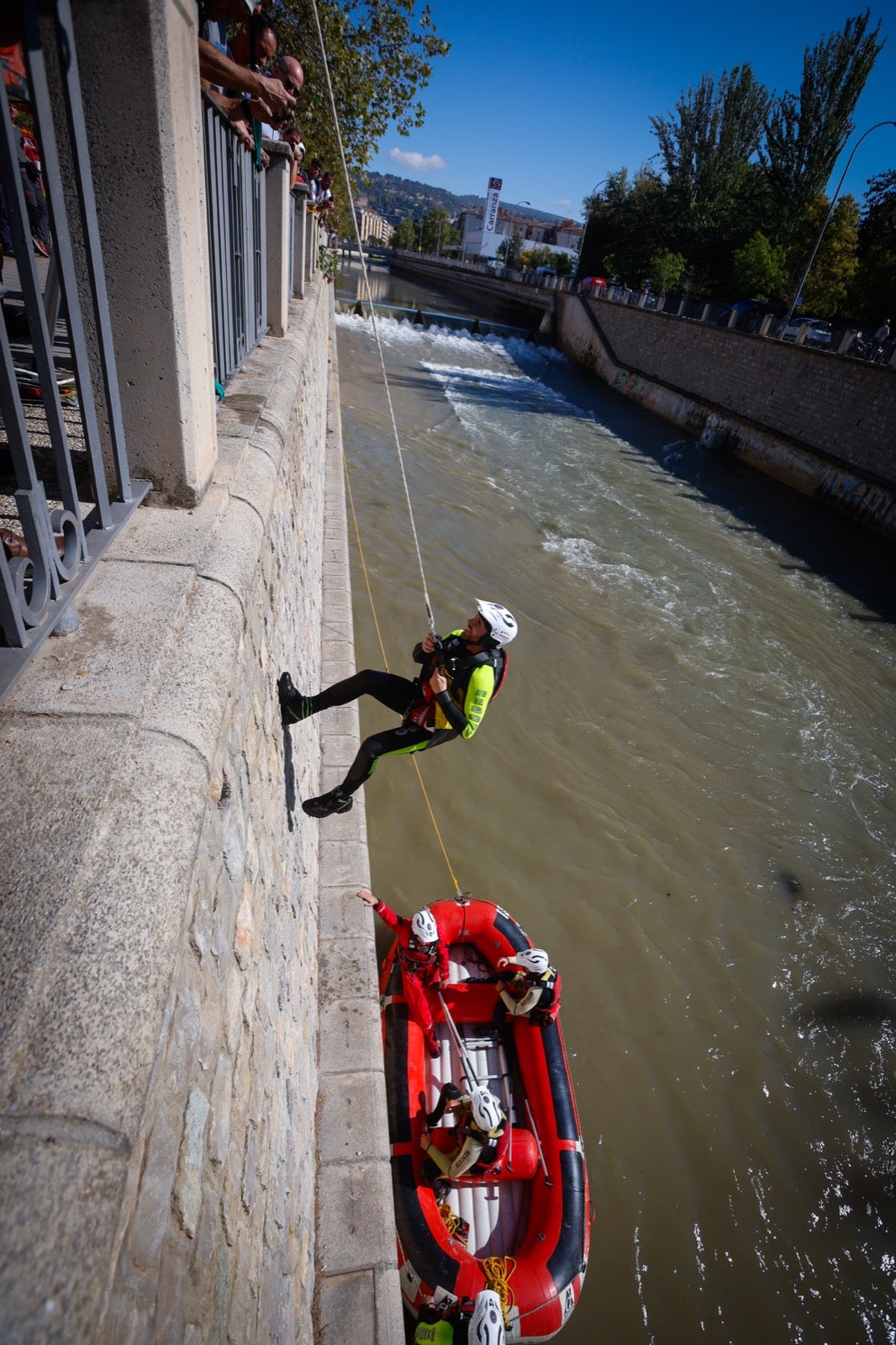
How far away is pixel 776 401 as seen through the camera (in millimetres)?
20547

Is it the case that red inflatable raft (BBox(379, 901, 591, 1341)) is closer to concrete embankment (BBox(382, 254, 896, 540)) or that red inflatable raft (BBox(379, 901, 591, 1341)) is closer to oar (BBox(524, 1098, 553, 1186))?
oar (BBox(524, 1098, 553, 1186))

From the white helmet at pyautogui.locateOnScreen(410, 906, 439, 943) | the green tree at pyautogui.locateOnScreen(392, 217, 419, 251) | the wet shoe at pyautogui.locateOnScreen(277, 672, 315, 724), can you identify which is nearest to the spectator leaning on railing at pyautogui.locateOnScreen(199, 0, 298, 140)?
the wet shoe at pyautogui.locateOnScreen(277, 672, 315, 724)

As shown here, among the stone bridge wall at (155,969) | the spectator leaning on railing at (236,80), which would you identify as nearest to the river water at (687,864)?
the stone bridge wall at (155,969)

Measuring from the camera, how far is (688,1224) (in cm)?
442

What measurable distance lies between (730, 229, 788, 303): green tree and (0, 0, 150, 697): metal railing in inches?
1450

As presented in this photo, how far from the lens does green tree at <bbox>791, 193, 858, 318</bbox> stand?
27.1 m

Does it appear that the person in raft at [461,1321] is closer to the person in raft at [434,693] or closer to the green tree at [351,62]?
the person in raft at [434,693]

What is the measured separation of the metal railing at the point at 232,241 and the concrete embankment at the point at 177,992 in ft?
1.62

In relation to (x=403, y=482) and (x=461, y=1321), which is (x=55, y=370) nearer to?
(x=461, y=1321)

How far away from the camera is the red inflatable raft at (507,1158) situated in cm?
356

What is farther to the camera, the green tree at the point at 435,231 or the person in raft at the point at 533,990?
the green tree at the point at 435,231

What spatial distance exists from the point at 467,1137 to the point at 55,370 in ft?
13.5

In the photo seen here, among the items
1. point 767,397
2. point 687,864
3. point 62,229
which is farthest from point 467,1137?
point 767,397

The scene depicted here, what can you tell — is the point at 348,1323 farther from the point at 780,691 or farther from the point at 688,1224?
the point at 780,691
